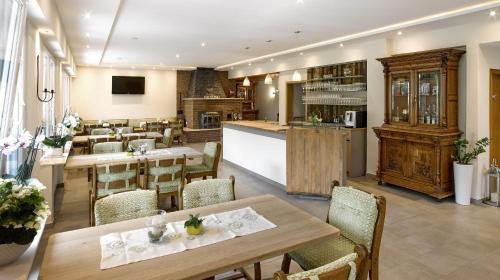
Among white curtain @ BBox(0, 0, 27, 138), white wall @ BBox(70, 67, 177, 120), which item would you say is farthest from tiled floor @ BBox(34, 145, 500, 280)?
white wall @ BBox(70, 67, 177, 120)

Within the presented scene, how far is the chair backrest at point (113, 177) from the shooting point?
3711 millimetres

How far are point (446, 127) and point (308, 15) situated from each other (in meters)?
2.77

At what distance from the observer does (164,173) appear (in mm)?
4129

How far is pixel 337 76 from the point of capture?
798cm

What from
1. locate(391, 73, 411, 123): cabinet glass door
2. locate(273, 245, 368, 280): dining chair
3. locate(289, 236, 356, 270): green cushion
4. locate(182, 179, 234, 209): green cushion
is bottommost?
locate(289, 236, 356, 270): green cushion

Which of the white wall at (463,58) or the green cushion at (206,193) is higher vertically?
the white wall at (463,58)

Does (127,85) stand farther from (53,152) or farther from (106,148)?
(53,152)

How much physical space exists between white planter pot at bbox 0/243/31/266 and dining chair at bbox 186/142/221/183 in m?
3.43

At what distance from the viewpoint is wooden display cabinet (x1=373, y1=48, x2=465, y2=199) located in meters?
5.09

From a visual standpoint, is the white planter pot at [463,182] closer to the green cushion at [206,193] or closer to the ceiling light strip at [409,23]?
the ceiling light strip at [409,23]

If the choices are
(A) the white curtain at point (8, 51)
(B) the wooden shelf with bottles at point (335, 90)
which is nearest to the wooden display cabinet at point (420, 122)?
(B) the wooden shelf with bottles at point (335, 90)

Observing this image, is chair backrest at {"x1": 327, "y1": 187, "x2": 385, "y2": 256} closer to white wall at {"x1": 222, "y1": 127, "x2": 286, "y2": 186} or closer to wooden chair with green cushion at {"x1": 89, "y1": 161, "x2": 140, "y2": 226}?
wooden chair with green cushion at {"x1": 89, "y1": 161, "x2": 140, "y2": 226}

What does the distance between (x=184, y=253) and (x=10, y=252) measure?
0.81m

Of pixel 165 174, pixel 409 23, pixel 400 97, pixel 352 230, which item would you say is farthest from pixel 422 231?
pixel 409 23
